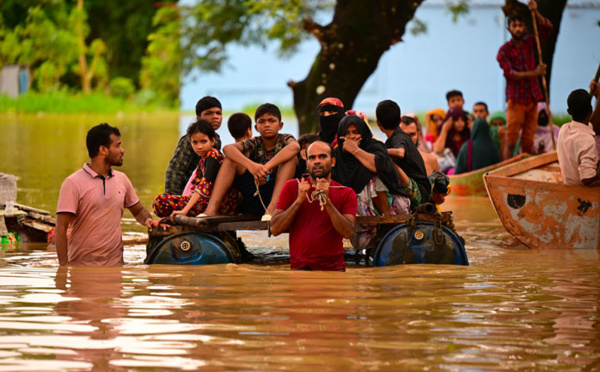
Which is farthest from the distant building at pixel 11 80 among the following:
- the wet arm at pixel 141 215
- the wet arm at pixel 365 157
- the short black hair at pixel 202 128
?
the wet arm at pixel 365 157

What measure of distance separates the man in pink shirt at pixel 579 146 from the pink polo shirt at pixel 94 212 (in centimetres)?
418

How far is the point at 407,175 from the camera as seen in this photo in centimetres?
870

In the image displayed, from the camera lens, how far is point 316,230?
762 cm

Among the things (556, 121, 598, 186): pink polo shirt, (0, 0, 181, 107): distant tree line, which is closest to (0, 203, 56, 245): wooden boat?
(556, 121, 598, 186): pink polo shirt

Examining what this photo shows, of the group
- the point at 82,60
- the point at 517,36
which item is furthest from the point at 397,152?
the point at 82,60

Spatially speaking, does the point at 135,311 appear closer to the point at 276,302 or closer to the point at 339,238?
the point at 276,302

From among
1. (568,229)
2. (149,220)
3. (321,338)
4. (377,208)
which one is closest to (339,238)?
(377,208)

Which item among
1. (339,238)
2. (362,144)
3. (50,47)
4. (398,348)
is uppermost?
(50,47)

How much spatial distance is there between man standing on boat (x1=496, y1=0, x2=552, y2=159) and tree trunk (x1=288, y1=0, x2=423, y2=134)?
2.60m

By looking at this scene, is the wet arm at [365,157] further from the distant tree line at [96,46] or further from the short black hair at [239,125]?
the distant tree line at [96,46]

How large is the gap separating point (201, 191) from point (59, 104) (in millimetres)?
36754

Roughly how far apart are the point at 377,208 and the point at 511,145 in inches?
279

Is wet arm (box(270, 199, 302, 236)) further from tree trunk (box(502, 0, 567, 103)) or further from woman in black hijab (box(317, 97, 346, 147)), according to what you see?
tree trunk (box(502, 0, 567, 103))

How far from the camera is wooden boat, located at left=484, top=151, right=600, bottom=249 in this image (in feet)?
32.0
